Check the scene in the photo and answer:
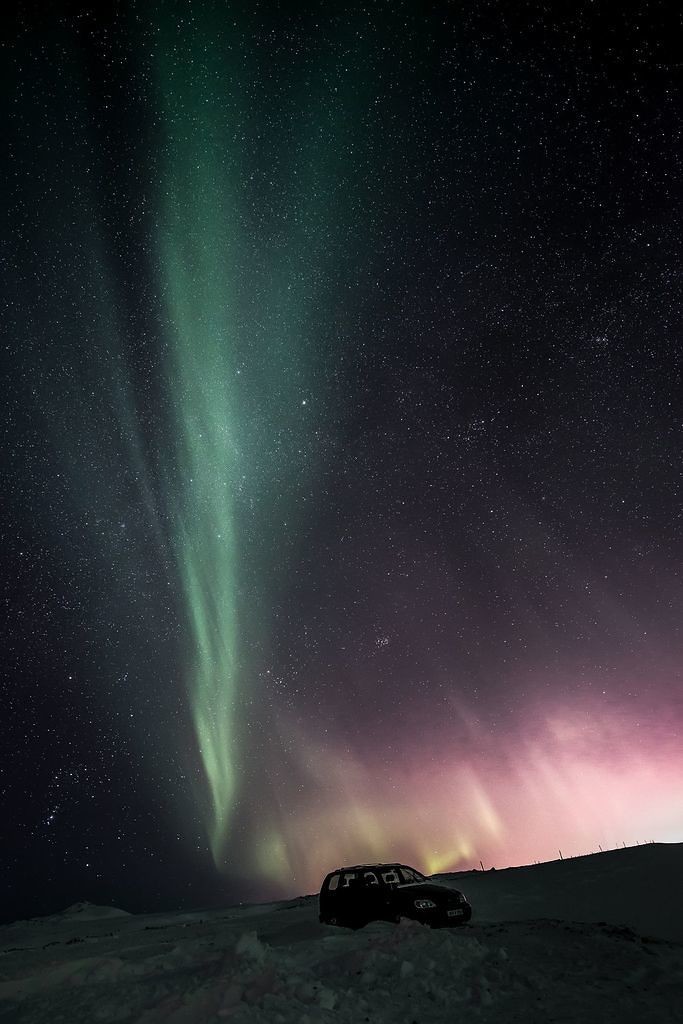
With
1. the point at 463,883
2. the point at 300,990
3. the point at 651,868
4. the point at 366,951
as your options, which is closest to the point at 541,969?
the point at 366,951

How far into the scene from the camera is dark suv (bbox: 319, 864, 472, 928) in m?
12.5

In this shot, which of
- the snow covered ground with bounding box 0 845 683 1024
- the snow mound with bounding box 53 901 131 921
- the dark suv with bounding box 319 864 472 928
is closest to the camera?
the snow covered ground with bounding box 0 845 683 1024

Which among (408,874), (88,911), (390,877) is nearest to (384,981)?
(390,877)

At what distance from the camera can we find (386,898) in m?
13.0

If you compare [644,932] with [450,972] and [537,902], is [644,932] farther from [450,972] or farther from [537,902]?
[450,972]

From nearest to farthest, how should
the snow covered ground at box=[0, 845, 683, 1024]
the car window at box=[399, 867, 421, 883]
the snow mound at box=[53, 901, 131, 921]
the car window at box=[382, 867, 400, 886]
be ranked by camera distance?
the snow covered ground at box=[0, 845, 683, 1024], the car window at box=[382, 867, 400, 886], the car window at box=[399, 867, 421, 883], the snow mound at box=[53, 901, 131, 921]

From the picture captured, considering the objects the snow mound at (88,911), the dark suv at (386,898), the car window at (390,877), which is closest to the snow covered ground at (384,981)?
the dark suv at (386,898)

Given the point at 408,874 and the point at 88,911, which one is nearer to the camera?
the point at 408,874

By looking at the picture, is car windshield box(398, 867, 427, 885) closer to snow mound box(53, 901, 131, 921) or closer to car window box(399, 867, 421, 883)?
car window box(399, 867, 421, 883)

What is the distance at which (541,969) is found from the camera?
865 centimetres

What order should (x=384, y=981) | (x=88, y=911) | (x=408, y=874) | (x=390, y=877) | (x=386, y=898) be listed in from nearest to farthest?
(x=384, y=981)
(x=386, y=898)
(x=390, y=877)
(x=408, y=874)
(x=88, y=911)

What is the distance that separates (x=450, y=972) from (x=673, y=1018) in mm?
3122

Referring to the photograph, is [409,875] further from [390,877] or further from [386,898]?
[386,898]

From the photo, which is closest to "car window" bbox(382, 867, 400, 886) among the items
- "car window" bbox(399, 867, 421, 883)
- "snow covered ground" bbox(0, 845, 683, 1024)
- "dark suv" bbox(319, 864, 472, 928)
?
"dark suv" bbox(319, 864, 472, 928)
